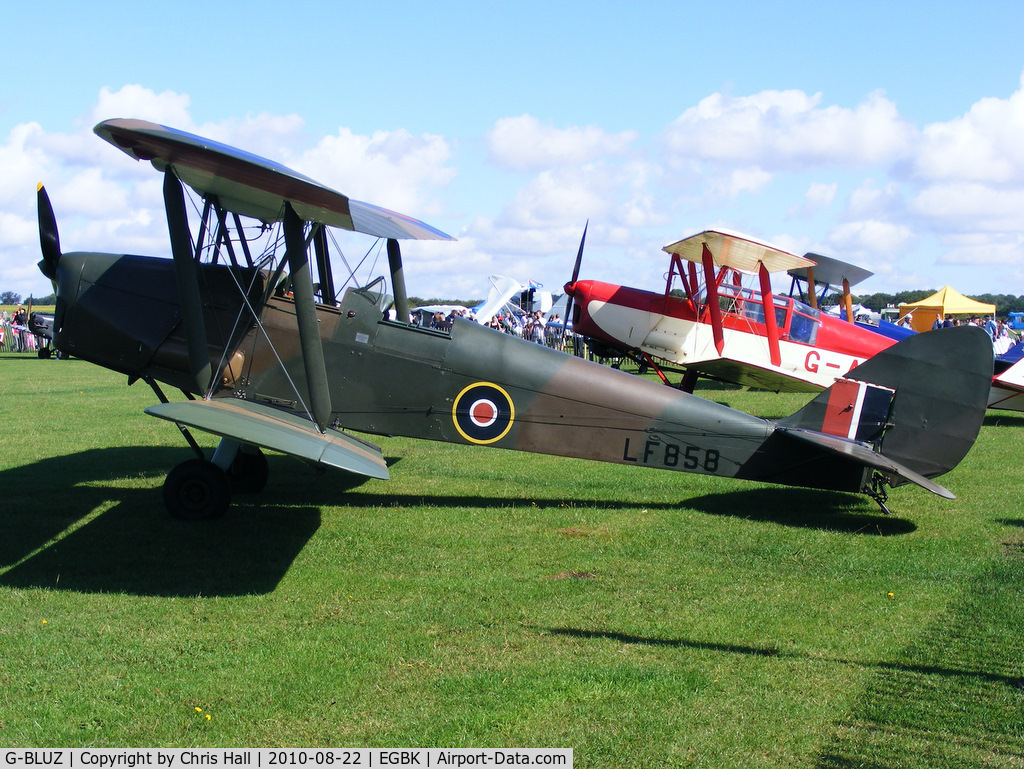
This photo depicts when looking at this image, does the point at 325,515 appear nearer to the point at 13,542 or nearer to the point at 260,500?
the point at 260,500

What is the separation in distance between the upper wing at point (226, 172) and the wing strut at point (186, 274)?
19cm

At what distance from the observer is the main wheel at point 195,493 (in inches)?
256

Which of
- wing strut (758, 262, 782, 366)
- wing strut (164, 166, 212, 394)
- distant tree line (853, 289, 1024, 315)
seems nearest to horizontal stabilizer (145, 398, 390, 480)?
wing strut (164, 166, 212, 394)

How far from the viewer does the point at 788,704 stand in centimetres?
367

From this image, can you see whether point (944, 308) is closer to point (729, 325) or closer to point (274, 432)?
point (729, 325)

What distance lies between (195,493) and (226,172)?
2487mm

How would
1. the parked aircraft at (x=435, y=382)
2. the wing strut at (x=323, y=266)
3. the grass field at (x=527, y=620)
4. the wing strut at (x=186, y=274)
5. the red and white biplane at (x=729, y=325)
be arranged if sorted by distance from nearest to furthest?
1. the grass field at (x=527, y=620)
2. the wing strut at (x=186, y=274)
3. the parked aircraft at (x=435, y=382)
4. the wing strut at (x=323, y=266)
5. the red and white biplane at (x=729, y=325)

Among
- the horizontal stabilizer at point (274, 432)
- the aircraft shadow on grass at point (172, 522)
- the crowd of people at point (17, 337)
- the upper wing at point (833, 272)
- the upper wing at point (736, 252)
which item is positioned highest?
the upper wing at point (833, 272)

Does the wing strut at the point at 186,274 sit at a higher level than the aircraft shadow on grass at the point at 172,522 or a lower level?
higher

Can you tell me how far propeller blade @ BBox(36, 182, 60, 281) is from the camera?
725 cm

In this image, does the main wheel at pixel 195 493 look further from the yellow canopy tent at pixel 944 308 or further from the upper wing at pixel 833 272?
the yellow canopy tent at pixel 944 308

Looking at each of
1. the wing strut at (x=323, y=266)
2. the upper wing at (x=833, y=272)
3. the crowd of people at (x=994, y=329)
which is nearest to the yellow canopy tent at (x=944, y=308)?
the crowd of people at (x=994, y=329)

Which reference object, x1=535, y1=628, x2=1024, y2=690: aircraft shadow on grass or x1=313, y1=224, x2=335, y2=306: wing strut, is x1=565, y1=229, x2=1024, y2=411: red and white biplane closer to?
x1=313, y1=224, x2=335, y2=306: wing strut

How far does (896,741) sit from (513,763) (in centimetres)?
157
